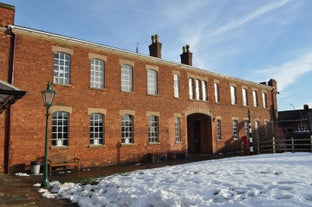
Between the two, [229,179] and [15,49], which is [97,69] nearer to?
[15,49]

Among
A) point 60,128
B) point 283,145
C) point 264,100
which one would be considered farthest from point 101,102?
point 264,100

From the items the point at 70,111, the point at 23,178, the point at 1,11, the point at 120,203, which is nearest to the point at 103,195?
the point at 120,203

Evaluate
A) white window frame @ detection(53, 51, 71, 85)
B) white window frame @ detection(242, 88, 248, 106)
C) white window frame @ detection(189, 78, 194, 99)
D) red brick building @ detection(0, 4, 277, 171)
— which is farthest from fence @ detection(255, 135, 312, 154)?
white window frame @ detection(53, 51, 71, 85)

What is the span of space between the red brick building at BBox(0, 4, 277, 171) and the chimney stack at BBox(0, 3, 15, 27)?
0.14ft

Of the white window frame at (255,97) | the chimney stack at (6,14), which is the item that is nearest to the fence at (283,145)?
the white window frame at (255,97)

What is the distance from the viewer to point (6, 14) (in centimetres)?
1380

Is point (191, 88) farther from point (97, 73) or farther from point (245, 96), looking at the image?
point (97, 73)

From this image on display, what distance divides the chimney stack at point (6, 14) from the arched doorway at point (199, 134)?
14911 millimetres

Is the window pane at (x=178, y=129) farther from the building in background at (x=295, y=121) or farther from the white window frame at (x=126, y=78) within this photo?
the building in background at (x=295, y=121)

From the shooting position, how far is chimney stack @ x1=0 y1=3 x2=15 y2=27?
44.7ft

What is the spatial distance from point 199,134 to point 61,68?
13.6 m

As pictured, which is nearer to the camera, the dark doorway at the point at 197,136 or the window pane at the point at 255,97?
the dark doorway at the point at 197,136

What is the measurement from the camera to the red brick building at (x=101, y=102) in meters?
13.5

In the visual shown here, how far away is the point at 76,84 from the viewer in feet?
50.5
